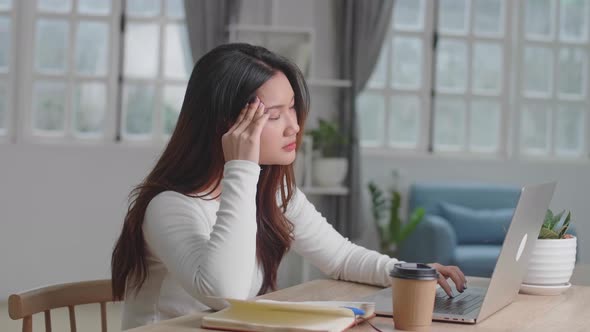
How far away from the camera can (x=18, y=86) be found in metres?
6.14

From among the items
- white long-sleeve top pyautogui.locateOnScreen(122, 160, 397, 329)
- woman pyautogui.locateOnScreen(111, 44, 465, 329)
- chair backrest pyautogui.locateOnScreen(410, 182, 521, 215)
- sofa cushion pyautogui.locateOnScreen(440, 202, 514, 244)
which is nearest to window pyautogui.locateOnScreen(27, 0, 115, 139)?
chair backrest pyautogui.locateOnScreen(410, 182, 521, 215)

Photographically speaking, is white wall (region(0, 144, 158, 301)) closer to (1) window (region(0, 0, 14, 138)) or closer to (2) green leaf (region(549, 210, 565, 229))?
(1) window (region(0, 0, 14, 138))

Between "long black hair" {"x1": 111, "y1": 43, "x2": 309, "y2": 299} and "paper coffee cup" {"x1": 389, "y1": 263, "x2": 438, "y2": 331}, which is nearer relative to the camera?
"paper coffee cup" {"x1": 389, "y1": 263, "x2": 438, "y2": 331}

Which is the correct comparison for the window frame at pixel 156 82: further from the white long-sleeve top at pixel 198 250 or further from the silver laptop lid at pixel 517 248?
the silver laptop lid at pixel 517 248

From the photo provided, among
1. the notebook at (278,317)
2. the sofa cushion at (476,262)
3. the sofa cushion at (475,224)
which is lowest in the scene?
the sofa cushion at (476,262)

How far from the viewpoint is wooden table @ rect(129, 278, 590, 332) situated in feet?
5.36

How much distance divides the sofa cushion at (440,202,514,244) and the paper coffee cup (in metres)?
4.58

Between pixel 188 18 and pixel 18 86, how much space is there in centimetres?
127

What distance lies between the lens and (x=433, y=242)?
5.69 metres

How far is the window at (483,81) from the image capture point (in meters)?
6.61

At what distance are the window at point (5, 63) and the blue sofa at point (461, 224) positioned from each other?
9.51 feet

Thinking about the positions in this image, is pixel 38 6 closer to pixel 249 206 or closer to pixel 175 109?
pixel 175 109

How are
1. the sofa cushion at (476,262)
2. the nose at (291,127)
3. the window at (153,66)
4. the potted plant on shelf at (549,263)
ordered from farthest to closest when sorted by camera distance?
the window at (153,66)
the sofa cushion at (476,262)
the potted plant on shelf at (549,263)
the nose at (291,127)

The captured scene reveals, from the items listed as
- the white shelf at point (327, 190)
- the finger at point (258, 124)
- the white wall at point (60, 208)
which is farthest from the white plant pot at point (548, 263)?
the white wall at point (60, 208)
